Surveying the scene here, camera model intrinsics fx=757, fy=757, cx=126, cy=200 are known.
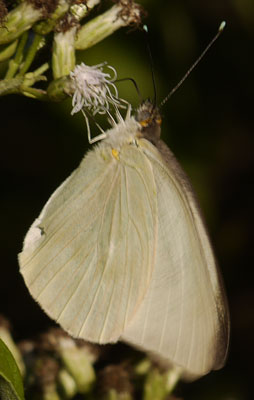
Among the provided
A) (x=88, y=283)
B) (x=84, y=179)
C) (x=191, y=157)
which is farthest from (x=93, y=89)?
(x=191, y=157)

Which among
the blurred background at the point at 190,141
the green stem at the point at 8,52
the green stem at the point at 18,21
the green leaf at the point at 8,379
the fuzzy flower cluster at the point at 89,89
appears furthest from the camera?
the blurred background at the point at 190,141

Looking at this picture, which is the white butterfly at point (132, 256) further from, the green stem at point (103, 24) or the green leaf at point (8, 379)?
the green leaf at point (8, 379)

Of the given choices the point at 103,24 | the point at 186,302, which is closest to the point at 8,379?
the point at 186,302

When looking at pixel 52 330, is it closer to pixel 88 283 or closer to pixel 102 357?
pixel 102 357

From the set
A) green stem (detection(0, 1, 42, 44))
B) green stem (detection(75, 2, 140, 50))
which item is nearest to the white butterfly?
green stem (detection(75, 2, 140, 50))

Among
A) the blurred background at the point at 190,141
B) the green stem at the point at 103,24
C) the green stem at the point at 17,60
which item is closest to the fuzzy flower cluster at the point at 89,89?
the green stem at the point at 103,24

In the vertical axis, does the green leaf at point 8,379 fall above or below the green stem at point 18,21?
below
